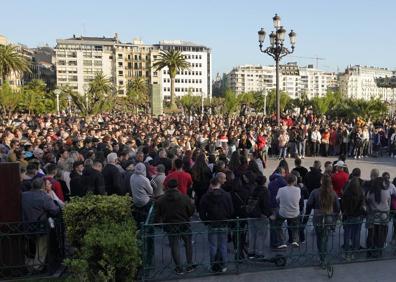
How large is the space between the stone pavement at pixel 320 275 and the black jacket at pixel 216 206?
96 centimetres

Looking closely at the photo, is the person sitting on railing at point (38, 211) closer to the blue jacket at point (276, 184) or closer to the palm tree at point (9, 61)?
the blue jacket at point (276, 184)

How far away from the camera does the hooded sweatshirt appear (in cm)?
974

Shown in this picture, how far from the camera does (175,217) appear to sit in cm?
788

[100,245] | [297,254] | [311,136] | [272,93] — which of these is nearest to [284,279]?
[297,254]

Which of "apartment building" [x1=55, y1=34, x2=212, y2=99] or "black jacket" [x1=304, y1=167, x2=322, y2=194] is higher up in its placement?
"apartment building" [x1=55, y1=34, x2=212, y2=99]

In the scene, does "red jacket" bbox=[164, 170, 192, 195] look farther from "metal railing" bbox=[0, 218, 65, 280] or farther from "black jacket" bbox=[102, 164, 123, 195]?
"metal railing" bbox=[0, 218, 65, 280]

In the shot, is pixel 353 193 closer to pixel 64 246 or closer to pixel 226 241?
pixel 226 241

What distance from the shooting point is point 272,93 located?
2670 inches

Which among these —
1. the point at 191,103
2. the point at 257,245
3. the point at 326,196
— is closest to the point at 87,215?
the point at 257,245

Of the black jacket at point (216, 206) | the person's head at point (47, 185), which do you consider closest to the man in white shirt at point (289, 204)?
the black jacket at point (216, 206)

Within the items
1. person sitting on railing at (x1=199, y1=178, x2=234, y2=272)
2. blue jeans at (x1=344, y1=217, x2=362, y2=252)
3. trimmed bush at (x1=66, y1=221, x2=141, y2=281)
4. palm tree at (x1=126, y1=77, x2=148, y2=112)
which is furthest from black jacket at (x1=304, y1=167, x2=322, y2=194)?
palm tree at (x1=126, y1=77, x2=148, y2=112)

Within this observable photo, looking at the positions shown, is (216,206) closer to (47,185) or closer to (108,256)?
(108,256)

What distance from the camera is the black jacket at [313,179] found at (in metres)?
10.8

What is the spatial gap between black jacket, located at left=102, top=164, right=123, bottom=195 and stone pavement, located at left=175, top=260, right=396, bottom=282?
3287 mm
